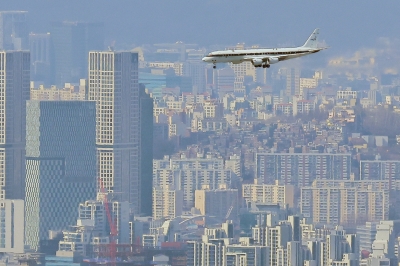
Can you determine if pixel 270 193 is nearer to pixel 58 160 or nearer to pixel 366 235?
pixel 366 235

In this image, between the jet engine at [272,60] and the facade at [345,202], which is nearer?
the jet engine at [272,60]

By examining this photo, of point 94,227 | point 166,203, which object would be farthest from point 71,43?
point 94,227

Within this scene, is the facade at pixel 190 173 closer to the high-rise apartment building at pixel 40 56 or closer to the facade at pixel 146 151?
the facade at pixel 146 151

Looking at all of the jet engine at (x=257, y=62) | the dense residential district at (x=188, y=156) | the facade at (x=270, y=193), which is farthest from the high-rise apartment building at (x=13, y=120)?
the jet engine at (x=257, y=62)

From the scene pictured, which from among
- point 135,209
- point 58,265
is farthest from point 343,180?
point 58,265

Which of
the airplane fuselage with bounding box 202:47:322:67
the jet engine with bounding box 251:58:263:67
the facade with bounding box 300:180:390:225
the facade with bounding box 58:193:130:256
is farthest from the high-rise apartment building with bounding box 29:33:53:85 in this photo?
the jet engine with bounding box 251:58:263:67

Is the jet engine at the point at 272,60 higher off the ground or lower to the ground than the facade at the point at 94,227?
higher
